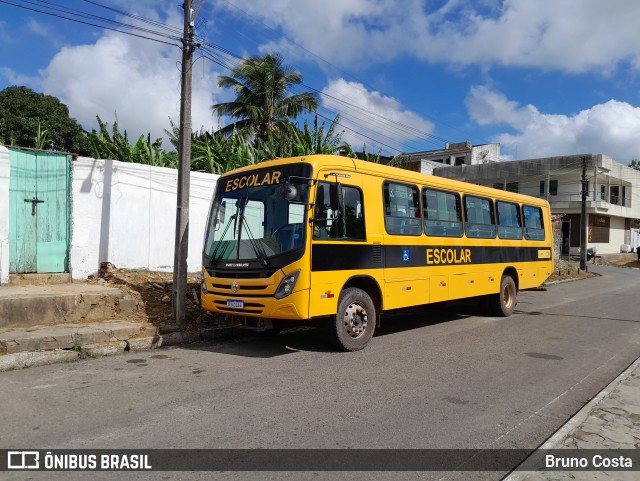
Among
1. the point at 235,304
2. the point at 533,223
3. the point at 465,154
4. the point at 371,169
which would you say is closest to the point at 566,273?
the point at 533,223

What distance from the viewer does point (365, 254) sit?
7738 millimetres

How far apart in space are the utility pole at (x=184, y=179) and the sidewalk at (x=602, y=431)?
6257 millimetres

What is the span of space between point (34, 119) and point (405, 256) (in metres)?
30.5

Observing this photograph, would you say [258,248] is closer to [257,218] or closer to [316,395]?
[257,218]

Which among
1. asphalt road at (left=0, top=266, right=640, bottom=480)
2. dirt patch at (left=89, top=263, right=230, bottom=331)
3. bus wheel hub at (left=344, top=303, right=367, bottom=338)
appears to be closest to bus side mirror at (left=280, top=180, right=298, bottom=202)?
bus wheel hub at (left=344, top=303, right=367, bottom=338)

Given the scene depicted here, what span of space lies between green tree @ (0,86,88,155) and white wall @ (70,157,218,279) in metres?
21.0

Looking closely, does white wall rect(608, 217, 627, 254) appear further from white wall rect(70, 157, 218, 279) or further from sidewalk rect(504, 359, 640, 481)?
sidewalk rect(504, 359, 640, 481)

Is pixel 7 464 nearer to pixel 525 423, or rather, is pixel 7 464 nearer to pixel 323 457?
pixel 323 457

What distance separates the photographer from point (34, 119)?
1204 inches

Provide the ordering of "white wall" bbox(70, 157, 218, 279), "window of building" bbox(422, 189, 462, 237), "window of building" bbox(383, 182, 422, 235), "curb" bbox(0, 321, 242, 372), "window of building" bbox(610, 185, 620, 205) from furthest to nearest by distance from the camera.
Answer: "window of building" bbox(610, 185, 620, 205) → "white wall" bbox(70, 157, 218, 279) → "window of building" bbox(422, 189, 462, 237) → "window of building" bbox(383, 182, 422, 235) → "curb" bbox(0, 321, 242, 372)

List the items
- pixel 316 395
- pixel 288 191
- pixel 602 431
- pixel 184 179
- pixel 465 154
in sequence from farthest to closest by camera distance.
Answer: pixel 465 154, pixel 184 179, pixel 288 191, pixel 316 395, pixel 602 431

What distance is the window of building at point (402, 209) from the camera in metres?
8.30

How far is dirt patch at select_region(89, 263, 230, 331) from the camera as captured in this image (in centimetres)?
888

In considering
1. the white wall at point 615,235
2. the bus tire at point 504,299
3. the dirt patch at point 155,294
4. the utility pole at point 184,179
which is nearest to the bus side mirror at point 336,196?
the dirt patch at point 155,294
